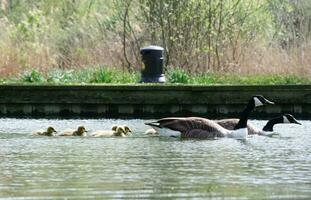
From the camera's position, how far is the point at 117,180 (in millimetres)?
13883

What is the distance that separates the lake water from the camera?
1283 cm

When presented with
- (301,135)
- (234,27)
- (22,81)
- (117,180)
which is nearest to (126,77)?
(22,81)

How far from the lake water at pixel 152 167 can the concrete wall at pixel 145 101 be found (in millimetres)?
4282

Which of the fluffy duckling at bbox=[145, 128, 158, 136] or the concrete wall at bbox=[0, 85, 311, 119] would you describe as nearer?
the fluffy duckling at bbox=[145, 128, 158, 136]

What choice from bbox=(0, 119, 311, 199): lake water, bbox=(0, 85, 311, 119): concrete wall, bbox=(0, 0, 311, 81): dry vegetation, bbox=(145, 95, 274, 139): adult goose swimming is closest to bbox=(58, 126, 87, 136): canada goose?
bbox=(0, 119, 311, 199): lake water

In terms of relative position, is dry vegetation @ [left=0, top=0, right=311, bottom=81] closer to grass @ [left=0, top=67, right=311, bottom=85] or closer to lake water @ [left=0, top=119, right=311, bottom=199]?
grass @ [left=0, top=67, right=311, bottom=85]

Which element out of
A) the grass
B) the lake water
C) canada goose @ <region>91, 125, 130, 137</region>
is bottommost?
the lake water

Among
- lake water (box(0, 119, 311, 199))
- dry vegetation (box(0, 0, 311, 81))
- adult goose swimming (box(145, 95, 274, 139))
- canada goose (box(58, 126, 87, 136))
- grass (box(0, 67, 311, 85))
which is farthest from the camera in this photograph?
dry vegetation (box(0, 0, 311, 81))

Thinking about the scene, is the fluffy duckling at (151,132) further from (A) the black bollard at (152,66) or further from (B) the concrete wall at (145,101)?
(A) the black bollard at (152,66)

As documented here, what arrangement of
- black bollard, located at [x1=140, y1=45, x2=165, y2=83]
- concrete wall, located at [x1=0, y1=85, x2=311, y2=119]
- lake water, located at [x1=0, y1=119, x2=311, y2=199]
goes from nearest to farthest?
lake water, located at [x1=0, y1=119, x2=311, y2=199]
concrete wall, located at [x1=0, y1=85, x2=311, y2=119]
black bollard, located at [x1=140, y1=45, x2=165, y2=83]

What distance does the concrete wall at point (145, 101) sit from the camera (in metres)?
26.3

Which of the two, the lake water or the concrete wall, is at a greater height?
the concrete wall

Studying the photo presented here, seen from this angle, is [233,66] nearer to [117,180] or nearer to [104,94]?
[104,94]

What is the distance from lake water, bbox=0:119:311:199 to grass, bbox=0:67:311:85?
7378 mm
